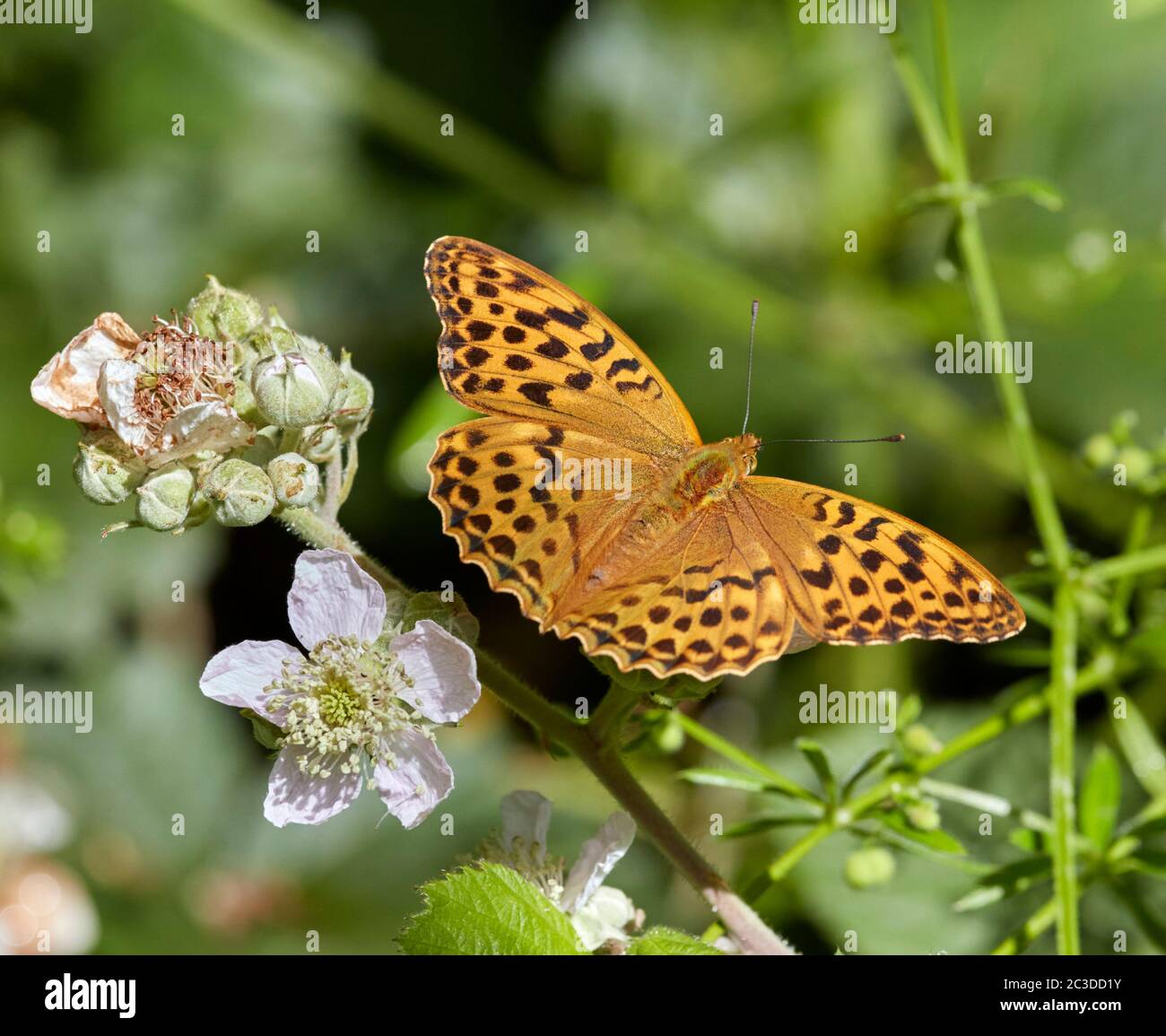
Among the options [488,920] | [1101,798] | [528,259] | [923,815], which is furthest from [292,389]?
[528,259]

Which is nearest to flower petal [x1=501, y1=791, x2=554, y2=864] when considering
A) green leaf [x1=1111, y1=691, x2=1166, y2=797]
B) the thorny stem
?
the thorny stem

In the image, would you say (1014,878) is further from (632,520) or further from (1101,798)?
(632,520)

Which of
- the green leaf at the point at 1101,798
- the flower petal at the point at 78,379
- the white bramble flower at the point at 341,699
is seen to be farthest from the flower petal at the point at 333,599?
the green leaf at the point at 1101,798

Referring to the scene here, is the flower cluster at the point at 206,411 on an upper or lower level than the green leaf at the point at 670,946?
upper

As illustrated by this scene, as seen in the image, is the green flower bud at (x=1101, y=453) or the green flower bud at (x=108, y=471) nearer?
the green flower bud at (x=108, y=471)

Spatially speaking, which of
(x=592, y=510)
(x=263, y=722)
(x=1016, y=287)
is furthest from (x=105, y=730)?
(x=1016, y=287)

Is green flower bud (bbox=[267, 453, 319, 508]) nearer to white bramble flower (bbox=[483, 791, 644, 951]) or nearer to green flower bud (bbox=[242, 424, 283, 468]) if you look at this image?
green flower bud (bbox=[242, 424, 283, 468])

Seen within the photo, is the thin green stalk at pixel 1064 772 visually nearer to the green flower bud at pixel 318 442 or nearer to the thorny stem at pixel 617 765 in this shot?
the thorny stem at pixel 617 765
